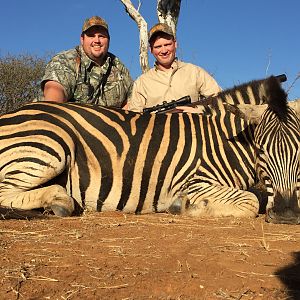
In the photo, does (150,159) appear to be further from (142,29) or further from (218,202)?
(142,29)

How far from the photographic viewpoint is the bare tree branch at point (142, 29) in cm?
945

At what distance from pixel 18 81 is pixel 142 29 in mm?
8074

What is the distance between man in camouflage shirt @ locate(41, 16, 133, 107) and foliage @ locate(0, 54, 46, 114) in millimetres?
9875

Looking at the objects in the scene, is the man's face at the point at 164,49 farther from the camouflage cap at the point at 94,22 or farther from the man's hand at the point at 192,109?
the man's hand at the point at 192,109

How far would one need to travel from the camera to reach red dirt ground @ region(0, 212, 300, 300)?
5.89 ft

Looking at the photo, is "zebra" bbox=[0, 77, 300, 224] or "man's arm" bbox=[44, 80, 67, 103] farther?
"man's arm" bbox=[44, 80, 67, 103]

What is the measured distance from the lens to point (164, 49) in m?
5.86

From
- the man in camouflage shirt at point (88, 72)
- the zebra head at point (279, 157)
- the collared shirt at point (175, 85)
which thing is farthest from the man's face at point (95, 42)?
the zebra head at point (279, 157)

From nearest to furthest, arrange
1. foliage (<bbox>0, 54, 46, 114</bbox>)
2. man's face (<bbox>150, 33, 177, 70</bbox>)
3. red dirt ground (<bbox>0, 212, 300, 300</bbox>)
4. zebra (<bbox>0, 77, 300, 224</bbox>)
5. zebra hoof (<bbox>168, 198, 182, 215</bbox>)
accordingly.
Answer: red dirt ground (<bbox>0, 212, 300, 300</bbox>) → zebra (<bbox>0, 77, 300, 224</bbox>) → zebra hoof (<bbox>168, 198, 182, 215</bbox>) → man's face (<bbox>150, 33, 177, 70</bbox>) → foliage (<bbox>0, 54, 46, 114</bbox>)

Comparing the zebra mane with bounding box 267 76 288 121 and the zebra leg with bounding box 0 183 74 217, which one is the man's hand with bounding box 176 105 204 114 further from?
the zebra leg with bounding box 0 183 74 217

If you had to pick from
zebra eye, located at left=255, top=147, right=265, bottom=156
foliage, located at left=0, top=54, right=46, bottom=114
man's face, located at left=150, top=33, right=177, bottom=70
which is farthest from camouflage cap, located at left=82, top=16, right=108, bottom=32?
foliage, located at left=0, top=54, right=46, bottom=114

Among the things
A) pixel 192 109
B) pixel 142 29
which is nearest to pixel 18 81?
pixel 142 29

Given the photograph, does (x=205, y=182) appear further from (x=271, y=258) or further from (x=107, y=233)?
(x=271, y=258)

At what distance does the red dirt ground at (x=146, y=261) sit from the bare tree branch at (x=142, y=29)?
6.59 m
